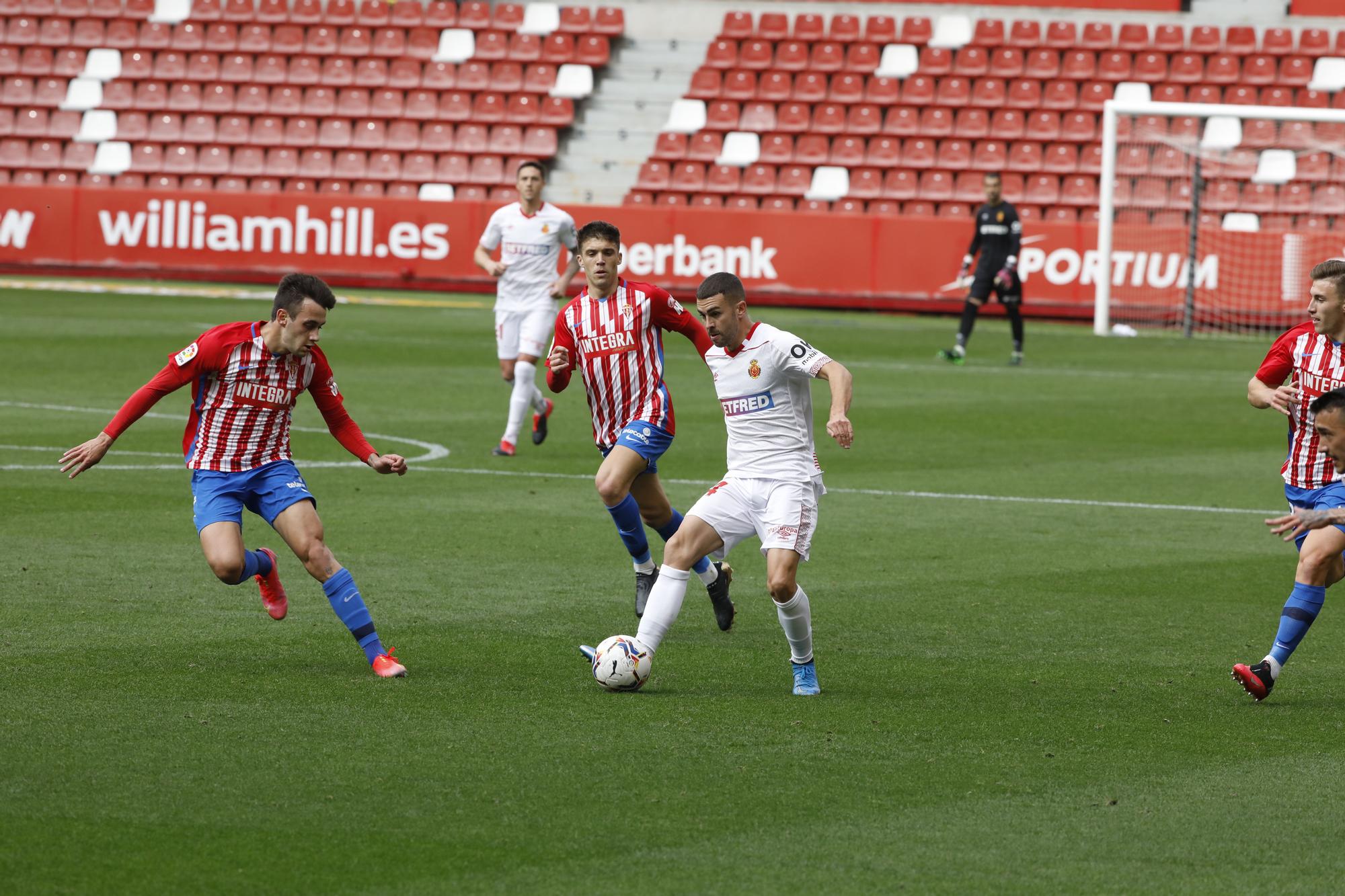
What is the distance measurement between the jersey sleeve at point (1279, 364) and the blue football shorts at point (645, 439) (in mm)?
2615

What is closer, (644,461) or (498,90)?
(644,461)

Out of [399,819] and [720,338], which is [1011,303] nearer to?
[720,338]

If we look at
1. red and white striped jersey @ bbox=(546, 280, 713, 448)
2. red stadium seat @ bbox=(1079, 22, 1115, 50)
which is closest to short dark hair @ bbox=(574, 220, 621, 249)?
red and white striped jersey @ bbox=(546, 280, 713, 448)

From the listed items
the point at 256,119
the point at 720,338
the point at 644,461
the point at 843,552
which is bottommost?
the point at 843,552

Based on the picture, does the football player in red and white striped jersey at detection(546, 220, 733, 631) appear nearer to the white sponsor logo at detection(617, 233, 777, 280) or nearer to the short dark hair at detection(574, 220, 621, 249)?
the short dark hair at detection(574, 220, 621, 249)

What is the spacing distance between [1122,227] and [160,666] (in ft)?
71.9

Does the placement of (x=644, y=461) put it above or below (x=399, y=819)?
above

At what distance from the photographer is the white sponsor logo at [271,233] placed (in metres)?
29.8

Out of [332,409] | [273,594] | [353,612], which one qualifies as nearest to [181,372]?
[332,409]

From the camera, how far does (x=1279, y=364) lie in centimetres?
745

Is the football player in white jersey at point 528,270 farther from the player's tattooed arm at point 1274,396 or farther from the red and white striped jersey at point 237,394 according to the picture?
the player's tattooed arm at point 1274,396

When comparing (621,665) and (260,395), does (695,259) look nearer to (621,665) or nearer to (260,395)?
(260,395)

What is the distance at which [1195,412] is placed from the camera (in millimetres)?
17344

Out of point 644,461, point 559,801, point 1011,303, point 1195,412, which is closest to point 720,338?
point 644,461
